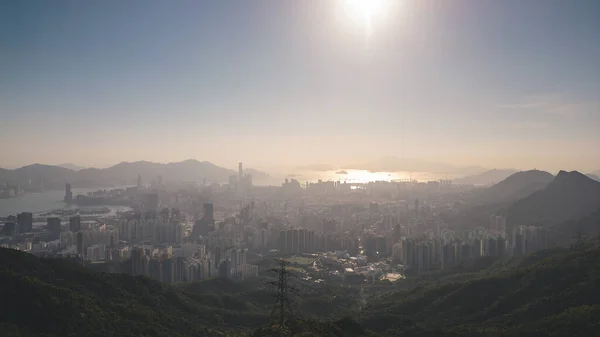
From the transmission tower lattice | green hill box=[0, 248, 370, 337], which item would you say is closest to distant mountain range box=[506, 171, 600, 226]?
green hill box=[0, 248, 370, 337]

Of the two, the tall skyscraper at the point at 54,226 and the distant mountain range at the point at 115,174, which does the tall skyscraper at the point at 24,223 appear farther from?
the distant mountain range at the point at 115,174

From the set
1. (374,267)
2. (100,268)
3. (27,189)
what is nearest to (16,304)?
(100,268)

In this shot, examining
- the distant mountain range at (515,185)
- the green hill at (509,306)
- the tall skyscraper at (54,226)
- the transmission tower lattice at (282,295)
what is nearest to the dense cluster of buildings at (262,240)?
the tall skyscraper at (54,226)

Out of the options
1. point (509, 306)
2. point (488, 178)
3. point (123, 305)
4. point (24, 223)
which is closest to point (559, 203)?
point (509, 306)

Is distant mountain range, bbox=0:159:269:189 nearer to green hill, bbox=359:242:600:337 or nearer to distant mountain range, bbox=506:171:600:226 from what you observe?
green hill, bbox=359:242:600:337

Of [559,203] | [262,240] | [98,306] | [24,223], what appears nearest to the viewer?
[98,306]

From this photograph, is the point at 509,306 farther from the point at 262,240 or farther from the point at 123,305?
the point at 262,240
